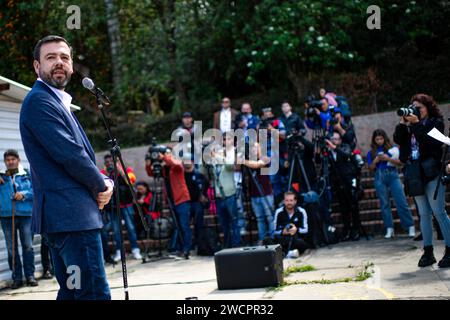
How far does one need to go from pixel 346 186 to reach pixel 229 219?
1970 millimetres

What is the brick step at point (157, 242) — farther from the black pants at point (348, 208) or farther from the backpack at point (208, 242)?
the black pants at point (348, 208)

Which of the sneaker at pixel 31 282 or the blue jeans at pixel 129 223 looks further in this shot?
the blue jeans at pixel 129 223

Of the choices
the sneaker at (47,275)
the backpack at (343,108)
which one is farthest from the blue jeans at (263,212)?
the sneaker at (47,275)

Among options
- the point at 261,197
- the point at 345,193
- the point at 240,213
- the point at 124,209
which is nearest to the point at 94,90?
the point at 261,197

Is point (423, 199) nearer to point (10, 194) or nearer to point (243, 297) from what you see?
point (243, 297)

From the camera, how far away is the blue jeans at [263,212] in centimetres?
1058

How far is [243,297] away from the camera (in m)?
6.41

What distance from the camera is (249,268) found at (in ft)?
22.7

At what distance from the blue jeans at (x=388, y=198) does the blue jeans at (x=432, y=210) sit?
2.95 metres

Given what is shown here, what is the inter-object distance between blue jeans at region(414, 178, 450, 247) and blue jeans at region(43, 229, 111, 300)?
4.41m

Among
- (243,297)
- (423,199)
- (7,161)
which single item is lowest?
(243,297)

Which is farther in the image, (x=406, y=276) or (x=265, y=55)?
(x=265, y=55)
